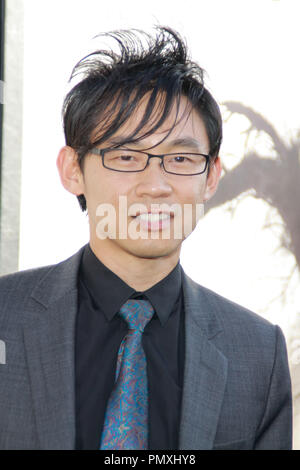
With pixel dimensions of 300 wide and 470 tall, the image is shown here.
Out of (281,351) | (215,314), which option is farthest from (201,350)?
(281,351)

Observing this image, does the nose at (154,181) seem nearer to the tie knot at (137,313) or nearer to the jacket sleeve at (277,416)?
the tie knot at (137,313)

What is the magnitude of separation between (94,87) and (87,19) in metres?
0.93

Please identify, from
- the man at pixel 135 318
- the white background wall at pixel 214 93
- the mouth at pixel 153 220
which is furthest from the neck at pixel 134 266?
the white background wall at pixel 214 93

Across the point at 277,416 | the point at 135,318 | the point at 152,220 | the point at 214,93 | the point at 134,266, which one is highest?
the point at 214,93

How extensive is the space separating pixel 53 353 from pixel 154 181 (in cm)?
49

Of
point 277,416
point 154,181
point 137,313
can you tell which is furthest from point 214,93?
point 277,416

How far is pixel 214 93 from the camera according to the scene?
2598 mm

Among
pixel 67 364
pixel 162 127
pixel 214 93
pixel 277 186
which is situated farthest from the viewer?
pixel 277 186

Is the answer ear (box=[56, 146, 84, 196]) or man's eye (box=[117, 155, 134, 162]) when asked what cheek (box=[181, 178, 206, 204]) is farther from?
ear (box=[56, 146, 84, 196])

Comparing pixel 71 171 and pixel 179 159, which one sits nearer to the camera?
pixel 179 159

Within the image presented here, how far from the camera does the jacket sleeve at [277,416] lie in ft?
4.99

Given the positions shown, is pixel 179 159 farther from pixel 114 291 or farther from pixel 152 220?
pixel 114 291
